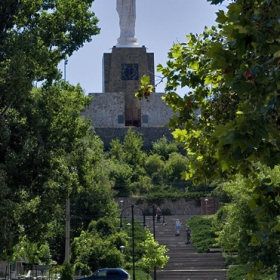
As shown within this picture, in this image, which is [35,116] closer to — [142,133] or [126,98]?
[142,133]

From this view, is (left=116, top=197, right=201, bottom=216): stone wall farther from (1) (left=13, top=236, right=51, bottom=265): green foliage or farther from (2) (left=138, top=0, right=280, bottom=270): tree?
(2) (left=138, top=0, right=280, bottom=270): tree

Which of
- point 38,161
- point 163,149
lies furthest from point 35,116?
point 163,149

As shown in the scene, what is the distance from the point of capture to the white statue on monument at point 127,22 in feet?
208

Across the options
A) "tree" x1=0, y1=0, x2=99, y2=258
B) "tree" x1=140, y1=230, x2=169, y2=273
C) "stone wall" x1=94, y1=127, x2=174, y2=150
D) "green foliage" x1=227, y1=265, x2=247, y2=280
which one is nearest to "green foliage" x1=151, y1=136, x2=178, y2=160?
"stone wall" x1=94, y1=127, x2=174, y2=150

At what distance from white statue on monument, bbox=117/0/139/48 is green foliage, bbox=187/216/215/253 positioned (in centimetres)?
2189

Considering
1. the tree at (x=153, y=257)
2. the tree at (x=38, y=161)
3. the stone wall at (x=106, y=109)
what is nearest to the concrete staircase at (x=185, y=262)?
the tree at (x=153, y=257)

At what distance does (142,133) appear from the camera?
212ft

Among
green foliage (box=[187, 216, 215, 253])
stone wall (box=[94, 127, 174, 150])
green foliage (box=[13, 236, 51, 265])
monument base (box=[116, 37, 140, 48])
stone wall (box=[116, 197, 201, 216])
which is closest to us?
green foliage (box=[13, 236, 51, 265])

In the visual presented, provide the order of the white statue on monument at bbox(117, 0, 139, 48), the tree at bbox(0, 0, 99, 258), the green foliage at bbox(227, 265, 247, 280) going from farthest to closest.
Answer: the white statue on monument at bbox(117, 0, 139, 48), the green foliage at bbox(227, 265, 247, 280), the tree at bbox(0, 0, 99, 258)

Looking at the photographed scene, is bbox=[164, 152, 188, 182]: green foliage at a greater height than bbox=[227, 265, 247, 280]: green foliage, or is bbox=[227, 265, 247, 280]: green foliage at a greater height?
bbox=[164, 152, 188, 182]: green foliage

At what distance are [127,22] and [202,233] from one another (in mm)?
27347

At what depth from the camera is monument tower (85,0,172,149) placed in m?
65.9

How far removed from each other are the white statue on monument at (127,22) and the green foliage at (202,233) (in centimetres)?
2189

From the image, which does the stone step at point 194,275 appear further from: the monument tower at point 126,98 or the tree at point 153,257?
the monument tower at point 126,98
